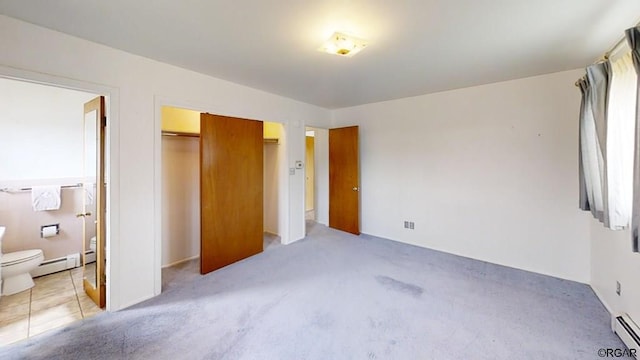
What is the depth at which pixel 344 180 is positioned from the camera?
497cm

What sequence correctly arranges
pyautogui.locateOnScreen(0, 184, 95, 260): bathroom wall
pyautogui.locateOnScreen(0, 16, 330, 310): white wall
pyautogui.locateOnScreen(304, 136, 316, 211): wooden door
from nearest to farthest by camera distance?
pyautogui.locateOnScreen(0, 16, 330, 310): white wall → pyautogui.locateOnScreen(0, 184, 95, 260): bathroom wall → pyautogui.locateOnScreen(304, 136, 316, 211): wooden door

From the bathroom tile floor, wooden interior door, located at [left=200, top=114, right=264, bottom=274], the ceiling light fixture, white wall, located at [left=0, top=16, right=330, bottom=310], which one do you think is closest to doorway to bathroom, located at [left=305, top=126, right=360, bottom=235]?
wooden interior door, located at [left=200, top=114, right=264, bottom=274]

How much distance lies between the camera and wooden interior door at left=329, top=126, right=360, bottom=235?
4.77m

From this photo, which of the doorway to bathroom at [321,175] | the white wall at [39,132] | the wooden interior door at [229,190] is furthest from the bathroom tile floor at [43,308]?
the doorway to bathroom at [321,175]

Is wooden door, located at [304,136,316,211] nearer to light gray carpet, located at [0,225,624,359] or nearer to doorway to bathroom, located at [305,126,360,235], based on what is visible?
doorway to bathroom, located at [305,126,360,235]

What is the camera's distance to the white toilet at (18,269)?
2594 millimetres

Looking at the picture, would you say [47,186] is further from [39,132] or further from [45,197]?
[39,132]

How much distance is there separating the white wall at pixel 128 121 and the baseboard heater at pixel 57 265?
156 centimetres

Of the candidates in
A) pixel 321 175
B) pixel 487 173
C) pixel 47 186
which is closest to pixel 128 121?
pixel 47 186

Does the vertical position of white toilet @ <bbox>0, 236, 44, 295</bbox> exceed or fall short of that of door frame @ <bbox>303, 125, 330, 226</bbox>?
it falls short

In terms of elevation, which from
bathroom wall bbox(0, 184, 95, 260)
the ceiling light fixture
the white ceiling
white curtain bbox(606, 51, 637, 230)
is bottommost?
bathroom wall bbox(0, 184, 95, 260)

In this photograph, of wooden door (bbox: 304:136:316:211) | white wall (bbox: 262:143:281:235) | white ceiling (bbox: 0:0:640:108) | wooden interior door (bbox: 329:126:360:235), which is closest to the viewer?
white ceiling (bbox: 0:0:640:108)

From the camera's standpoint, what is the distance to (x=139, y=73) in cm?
246

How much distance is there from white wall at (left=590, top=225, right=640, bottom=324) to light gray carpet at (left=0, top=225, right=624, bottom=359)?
153mm
